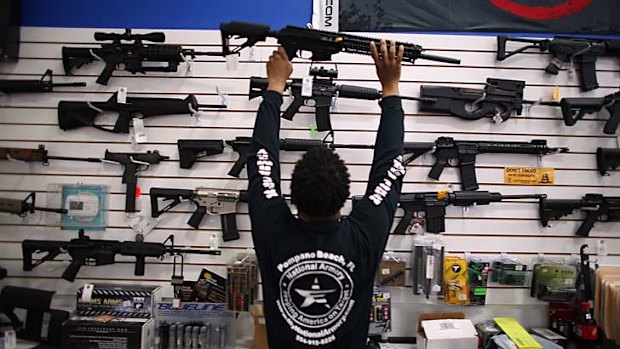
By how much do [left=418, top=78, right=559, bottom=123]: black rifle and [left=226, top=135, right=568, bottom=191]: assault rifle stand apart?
222mm

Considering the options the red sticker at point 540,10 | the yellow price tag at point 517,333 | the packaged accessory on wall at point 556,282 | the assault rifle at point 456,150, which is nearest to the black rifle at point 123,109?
the assault rifle at point 456,150

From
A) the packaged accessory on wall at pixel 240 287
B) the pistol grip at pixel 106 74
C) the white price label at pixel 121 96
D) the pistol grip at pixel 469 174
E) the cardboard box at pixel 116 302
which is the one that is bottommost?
the cardboard box at pixel 116 302

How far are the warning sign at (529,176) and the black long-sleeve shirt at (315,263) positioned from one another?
2.12 meters

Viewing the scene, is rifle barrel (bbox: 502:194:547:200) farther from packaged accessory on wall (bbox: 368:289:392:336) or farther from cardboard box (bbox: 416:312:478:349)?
packaged accessory on wall (bbox: 368:289:392:336)

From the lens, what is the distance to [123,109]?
3125 millimetres

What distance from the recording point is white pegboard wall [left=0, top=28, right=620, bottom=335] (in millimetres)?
3137

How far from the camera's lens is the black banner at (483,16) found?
3207 millimetres

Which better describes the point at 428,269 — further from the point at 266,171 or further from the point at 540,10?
the point at 540,10

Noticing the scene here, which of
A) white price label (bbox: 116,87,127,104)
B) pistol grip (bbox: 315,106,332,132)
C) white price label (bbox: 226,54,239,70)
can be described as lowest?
pistol grip (bbox: 315,106,332,132)

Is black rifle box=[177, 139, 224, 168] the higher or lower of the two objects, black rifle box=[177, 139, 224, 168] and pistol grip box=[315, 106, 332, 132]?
the lower

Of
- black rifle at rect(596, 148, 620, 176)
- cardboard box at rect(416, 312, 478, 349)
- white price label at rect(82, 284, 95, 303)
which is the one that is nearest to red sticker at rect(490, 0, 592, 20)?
black rifle at rect(596, 148, 620, 176)

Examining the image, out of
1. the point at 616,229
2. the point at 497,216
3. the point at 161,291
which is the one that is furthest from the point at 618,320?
the point at 161,291

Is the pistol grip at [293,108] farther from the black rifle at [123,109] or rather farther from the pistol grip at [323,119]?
the black rifle at [123,109]

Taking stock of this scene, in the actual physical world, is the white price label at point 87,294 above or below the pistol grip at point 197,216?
below
